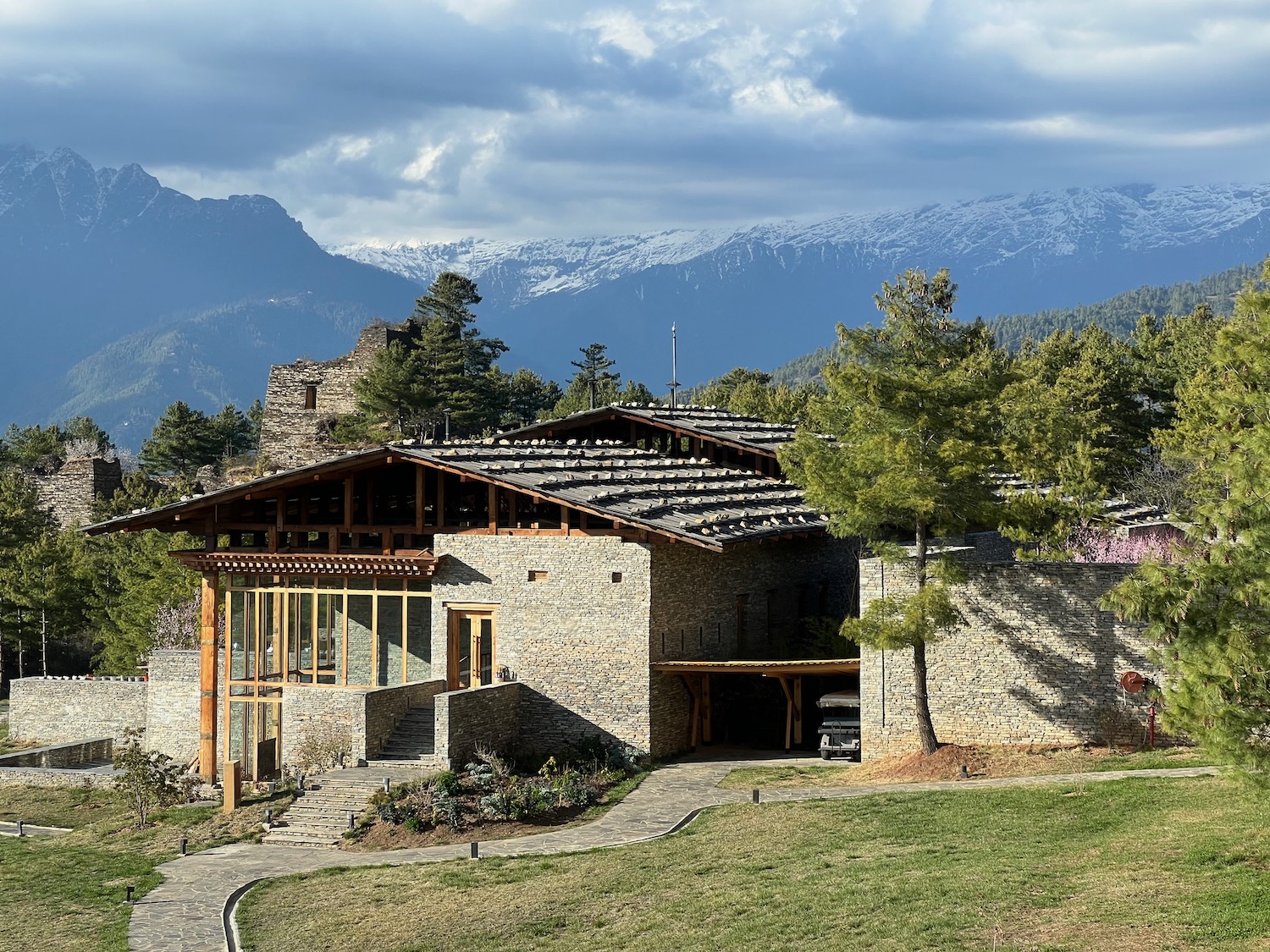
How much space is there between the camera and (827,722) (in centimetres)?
2678

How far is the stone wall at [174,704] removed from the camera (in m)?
32.8

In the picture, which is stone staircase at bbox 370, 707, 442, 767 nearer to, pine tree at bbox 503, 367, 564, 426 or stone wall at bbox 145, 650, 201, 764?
stone wall at bbox 145, 650, 201, 764

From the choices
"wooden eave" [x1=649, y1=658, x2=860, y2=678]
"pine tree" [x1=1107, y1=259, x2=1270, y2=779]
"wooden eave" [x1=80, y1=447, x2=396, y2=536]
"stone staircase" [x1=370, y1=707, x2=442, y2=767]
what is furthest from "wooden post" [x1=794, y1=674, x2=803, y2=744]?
"pine tree" [x1=1107, y1=259, x2=1270, y2=779]

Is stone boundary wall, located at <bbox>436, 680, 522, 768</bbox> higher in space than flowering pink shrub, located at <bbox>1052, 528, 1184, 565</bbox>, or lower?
lower

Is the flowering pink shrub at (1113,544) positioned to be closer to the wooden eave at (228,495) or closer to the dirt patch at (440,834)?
the dirt patch at (440,834)

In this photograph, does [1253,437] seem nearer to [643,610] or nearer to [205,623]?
[643,610]

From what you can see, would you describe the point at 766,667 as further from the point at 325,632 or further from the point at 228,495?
the point at 228,495

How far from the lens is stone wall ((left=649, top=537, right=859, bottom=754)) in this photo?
2792cm

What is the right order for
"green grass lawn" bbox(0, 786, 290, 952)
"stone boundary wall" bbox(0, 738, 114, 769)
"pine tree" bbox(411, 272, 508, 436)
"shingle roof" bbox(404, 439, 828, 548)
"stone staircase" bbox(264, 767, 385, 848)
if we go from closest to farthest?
"green grass lawn" bbox(0, 786, 290, 952) < "stone staircase" bbox(264, 767, 385, 848) < "shingle roof" bbox(404, 439, 828, 548) < "stone boundary wall" bbox(0, 738, 114, 769) < "pine tree" bbox(411, 272, 508, 436)

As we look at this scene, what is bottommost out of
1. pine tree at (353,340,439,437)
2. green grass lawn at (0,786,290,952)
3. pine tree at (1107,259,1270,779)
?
green grass lawn at (0,786,290,952)

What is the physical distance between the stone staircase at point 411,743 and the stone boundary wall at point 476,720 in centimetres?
38

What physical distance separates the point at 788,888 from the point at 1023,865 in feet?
9.16

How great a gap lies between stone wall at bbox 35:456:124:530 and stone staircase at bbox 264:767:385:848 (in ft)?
162

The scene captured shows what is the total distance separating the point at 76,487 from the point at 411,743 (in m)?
51.0
